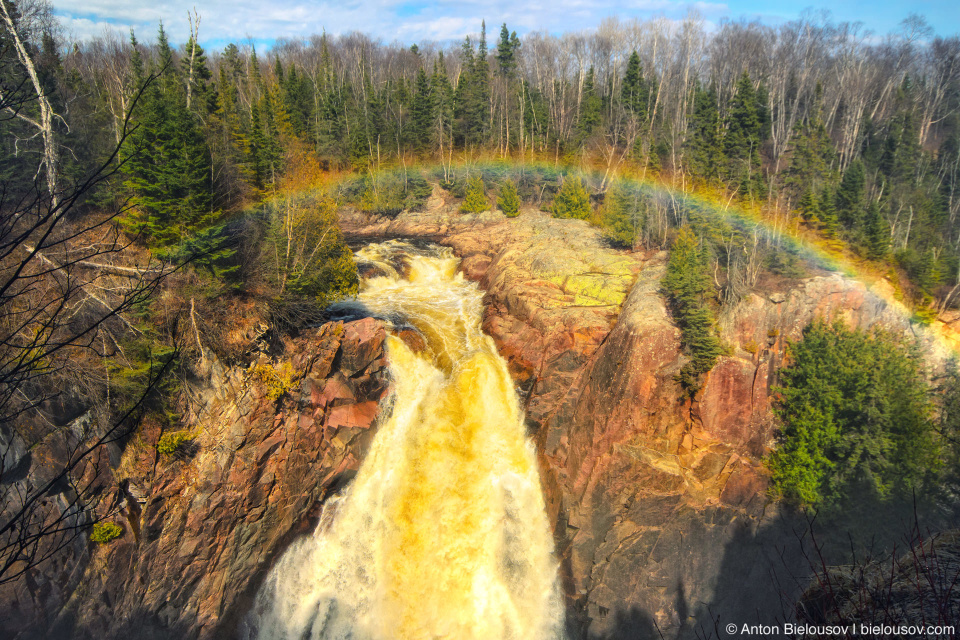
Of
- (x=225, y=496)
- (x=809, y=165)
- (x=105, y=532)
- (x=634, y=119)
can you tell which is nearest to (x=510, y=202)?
(x=634, y=119)

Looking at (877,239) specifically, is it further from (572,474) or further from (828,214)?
(572,474)

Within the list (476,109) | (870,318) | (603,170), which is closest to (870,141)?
(603,170)

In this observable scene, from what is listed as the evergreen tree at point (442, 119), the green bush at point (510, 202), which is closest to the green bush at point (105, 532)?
the green bush at point (510, 202)

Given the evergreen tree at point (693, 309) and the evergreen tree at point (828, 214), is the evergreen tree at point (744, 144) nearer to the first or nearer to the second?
the evergreen tree at point (828, 214)

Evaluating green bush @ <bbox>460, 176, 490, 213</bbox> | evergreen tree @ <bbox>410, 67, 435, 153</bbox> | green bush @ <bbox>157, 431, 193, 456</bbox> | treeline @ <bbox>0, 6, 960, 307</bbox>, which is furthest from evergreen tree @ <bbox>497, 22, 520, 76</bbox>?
green bush @ <bbox>157, 431, 193, 456</bbox>

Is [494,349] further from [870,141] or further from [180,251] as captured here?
[870,141]

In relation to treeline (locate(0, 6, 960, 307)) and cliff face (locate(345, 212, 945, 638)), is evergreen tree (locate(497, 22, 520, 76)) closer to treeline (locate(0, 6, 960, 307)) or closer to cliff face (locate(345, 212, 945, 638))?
treeline (locate(0, 6, 960, 307))
